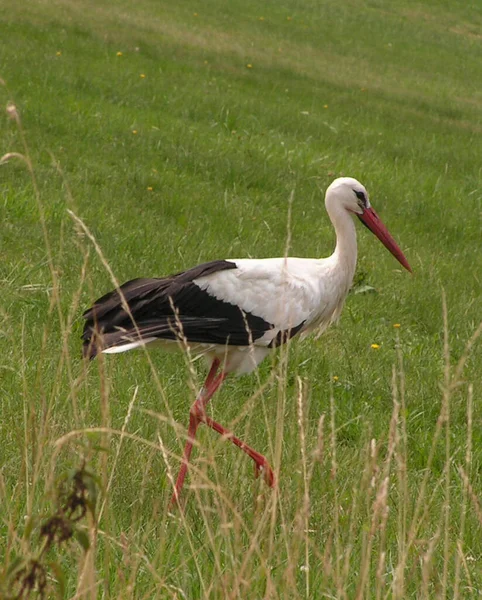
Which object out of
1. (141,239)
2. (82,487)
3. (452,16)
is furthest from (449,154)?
(452,16)

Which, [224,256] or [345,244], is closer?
[345,244]

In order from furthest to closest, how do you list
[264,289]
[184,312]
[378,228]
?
[378,228], [264,289], [184,312]

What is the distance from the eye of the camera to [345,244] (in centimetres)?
548

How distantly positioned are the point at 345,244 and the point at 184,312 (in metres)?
0.94

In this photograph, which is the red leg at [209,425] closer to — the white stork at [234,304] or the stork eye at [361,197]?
the white stork at [234,304]

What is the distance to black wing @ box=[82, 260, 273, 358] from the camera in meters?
4.79

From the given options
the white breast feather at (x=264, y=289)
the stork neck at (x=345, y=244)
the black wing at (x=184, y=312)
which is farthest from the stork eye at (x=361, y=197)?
the black wing at (x=184, y=312)

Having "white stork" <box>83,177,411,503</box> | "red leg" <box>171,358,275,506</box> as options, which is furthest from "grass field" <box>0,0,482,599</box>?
"white stork" <box>83,177,411,503</box>

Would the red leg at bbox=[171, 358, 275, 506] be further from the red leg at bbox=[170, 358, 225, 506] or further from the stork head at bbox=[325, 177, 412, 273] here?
the stork head at bbox=[325, 177, 412, 273]

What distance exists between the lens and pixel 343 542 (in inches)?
142

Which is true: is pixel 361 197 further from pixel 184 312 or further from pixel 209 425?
pixel 209 425

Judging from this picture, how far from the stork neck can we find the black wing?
1.81ft

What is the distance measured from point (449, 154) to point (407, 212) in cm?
347

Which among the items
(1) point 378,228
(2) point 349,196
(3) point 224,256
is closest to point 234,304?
(2) point 349,196
